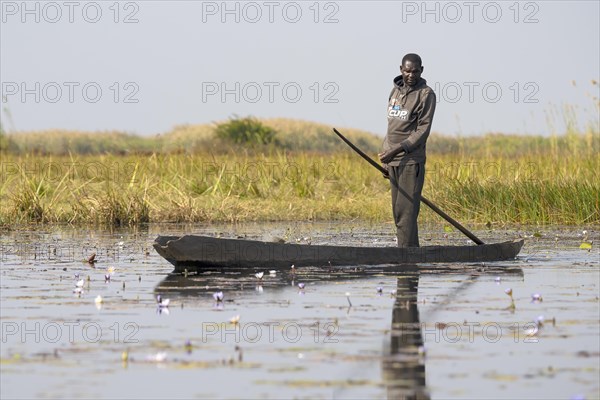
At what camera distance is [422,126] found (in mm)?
13766

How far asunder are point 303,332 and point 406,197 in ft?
17.7

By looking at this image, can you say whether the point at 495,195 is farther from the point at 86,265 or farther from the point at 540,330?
the point at 540,330

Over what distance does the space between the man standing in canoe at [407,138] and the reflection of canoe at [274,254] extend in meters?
A: 0.48

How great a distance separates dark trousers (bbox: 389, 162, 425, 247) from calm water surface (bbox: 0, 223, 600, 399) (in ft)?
2.41

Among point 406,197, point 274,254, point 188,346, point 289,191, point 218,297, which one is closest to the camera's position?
point 188,346

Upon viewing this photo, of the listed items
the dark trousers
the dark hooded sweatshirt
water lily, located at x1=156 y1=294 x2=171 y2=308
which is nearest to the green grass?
the dark trousers

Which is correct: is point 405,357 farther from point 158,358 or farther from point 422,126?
point 422,126

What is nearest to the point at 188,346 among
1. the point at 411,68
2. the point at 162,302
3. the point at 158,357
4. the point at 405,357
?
the point at 158,357

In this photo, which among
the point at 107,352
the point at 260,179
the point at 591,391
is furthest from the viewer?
the point at 260,179

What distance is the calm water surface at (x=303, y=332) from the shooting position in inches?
275

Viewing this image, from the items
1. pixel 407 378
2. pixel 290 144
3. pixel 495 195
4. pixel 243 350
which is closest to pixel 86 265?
pixel 243 350

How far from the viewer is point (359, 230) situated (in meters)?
20.1

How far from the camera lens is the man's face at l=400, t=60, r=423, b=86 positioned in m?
13.8

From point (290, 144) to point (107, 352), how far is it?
5476 cm
